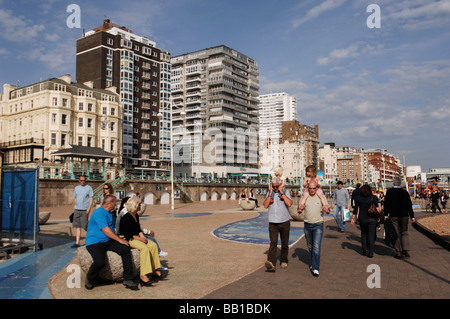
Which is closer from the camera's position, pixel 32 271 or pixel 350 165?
pixel 32 271

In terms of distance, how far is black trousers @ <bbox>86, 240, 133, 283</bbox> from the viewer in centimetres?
585

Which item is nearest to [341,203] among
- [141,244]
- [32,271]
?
[141,244]

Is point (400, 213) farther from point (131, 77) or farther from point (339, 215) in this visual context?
point (131, 77)

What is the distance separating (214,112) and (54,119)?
54.8 meters

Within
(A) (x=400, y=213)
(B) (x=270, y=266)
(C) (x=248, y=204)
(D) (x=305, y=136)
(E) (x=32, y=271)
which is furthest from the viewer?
(D) (x=305, y=136)

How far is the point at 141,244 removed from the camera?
20.2ft

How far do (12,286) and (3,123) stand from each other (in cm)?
6287

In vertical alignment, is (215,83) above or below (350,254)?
above

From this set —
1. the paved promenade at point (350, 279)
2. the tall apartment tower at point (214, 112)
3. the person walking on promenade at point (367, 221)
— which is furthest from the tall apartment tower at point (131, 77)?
the paved promenade at point (350, 279)

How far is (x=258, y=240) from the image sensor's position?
461 inches
